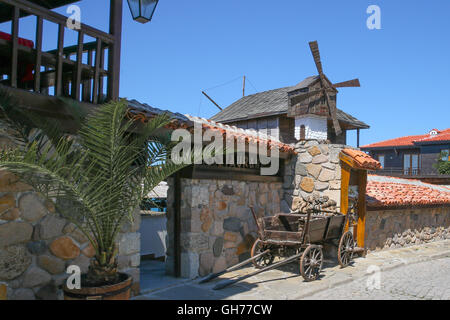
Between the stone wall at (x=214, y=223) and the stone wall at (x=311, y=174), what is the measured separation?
1.05m

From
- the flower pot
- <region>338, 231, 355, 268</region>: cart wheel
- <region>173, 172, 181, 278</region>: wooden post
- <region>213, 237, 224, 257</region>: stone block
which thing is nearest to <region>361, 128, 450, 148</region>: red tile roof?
<region>338, 231, 355, 268</region>: cart wheel

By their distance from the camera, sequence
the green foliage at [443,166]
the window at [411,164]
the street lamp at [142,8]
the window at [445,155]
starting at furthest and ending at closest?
the window at [411,164]
the window at [445,155]
the green foliage at [443,166]
the street lamp at [142,8]

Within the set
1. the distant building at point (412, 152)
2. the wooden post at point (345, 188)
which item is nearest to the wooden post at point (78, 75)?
the wooden post at point (345, 188)

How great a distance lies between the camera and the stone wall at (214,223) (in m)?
6.96

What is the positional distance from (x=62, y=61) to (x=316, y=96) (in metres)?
8.93

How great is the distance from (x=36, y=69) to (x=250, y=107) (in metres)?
15.4

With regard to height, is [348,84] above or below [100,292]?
above

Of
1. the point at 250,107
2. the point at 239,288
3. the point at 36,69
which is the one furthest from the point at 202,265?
the point at 250,107

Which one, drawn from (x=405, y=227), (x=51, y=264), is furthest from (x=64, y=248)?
(x=405, y=227)

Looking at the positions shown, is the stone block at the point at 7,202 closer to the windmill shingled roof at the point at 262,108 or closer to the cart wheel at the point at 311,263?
the cart wheel at the point at 311,263

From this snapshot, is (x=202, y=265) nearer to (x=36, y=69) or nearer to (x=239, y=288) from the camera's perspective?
(x=239, y=288)

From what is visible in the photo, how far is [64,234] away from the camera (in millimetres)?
5020

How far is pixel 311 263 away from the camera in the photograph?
6867 mm

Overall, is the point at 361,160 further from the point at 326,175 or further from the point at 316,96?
the point at 316,96
